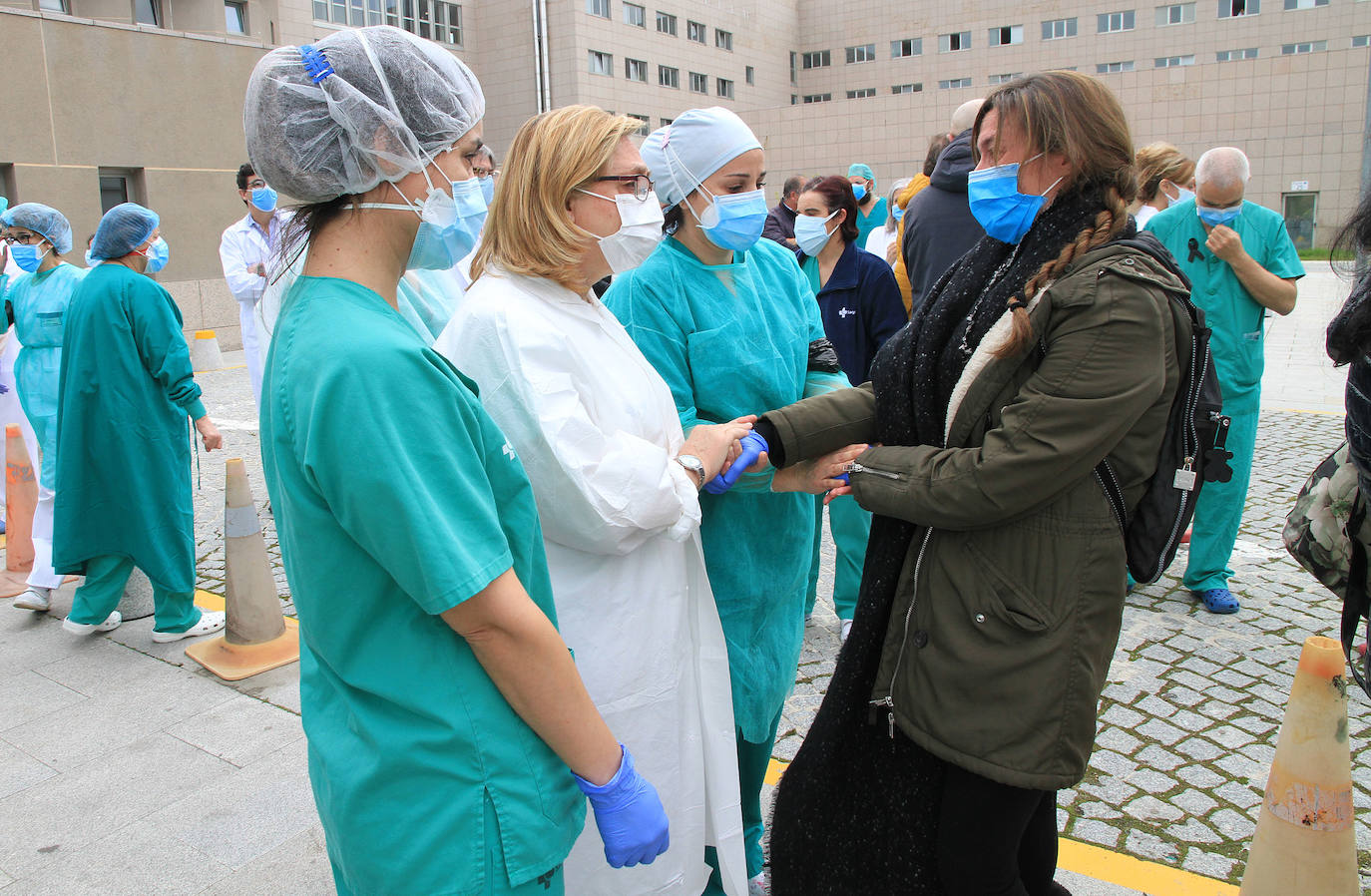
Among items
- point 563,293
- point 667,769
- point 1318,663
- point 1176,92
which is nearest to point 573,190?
point 563,293

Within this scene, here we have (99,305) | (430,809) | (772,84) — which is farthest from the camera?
(772,84)

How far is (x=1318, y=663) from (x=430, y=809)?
2244 millimetres

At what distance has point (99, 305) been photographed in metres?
4.66

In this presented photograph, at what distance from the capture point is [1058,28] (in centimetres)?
5381

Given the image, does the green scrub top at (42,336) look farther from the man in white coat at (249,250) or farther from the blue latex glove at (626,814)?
the blue latex glove at (626,814)

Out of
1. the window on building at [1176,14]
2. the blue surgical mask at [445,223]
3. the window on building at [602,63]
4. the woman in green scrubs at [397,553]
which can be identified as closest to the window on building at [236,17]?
the window on building at [602,63]

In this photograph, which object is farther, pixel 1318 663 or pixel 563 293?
pixel 1318 663

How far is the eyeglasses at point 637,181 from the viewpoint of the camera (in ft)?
7.20

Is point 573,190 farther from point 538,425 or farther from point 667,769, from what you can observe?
point 667,769

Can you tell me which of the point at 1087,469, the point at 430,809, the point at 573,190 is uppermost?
the point at 573,190

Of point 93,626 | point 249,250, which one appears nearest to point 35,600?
point 93,626

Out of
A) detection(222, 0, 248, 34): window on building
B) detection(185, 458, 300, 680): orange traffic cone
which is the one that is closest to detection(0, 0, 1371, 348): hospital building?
detection(222, 0, 248, 34): window on building

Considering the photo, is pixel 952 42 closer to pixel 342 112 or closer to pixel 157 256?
pixel 157 256

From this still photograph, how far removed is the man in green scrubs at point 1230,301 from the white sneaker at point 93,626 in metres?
5.57
